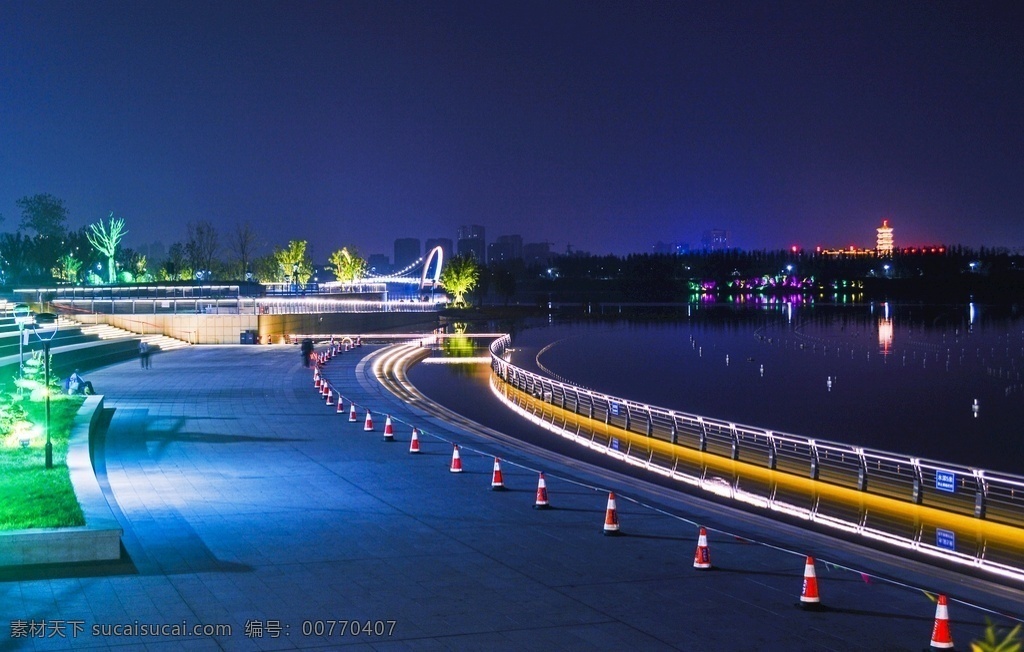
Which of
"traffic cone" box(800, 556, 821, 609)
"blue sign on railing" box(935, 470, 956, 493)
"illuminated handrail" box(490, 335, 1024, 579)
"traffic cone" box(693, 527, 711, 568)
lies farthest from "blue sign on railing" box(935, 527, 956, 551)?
"traffic cone" box(800, 556, 821, 609)

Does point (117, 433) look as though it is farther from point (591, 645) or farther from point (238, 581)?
point (591, 645)

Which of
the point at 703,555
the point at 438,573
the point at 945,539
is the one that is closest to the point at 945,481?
the point at 945,539

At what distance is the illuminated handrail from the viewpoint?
18578mm

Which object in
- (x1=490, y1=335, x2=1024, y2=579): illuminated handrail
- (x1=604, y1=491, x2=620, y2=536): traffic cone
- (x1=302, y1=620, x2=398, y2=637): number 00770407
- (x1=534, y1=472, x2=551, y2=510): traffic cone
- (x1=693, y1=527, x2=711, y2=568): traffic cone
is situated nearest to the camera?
(x1=302, y1=620, x2=398, y2=637): number 00770407

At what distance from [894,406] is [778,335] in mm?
52920

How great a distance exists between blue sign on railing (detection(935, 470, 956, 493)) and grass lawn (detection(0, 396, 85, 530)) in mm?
13783

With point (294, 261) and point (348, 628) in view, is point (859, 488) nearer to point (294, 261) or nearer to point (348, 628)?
point (348, 628)

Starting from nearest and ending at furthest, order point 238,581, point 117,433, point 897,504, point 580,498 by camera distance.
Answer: point 238,581 < point 580,498 < point 897,504 < point 117,433

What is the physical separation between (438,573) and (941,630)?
5476 millimetres

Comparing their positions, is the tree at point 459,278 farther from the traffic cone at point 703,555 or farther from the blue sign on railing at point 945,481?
the traffic cone at point 703,555

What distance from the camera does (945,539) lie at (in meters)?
19.1

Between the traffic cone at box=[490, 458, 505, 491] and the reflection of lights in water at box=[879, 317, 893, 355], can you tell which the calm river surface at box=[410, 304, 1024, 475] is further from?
the traffic cone at box=[490, 458, 505, 491]

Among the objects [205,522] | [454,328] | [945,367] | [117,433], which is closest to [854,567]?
[205,522]

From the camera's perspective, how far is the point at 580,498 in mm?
17078
